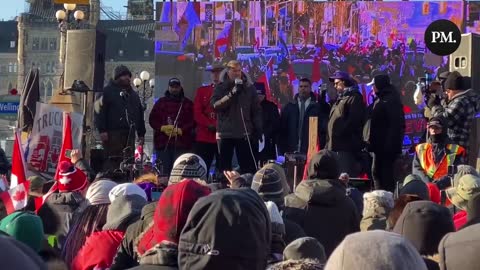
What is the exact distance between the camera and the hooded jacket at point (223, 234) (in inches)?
141

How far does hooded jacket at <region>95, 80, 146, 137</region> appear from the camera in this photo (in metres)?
13.2

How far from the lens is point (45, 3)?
109438mm

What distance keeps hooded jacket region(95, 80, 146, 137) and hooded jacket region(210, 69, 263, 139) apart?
4.81 ft

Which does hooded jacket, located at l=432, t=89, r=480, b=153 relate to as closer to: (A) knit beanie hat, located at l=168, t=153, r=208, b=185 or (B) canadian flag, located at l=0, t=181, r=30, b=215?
(B) canadian flag, located at l=0, t=181, r=30, b=215

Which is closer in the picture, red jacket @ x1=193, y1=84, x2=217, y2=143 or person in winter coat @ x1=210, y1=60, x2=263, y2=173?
person in winter coat @ x1=210, y1=60, x2=263, y2=173

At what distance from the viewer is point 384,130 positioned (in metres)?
11.7

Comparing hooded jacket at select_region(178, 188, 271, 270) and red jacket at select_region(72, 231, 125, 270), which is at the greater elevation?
hooded jacket at select_region(178, 188, 271, 270)

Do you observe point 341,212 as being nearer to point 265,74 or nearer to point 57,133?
point 57,133

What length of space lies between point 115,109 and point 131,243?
805 centimetres

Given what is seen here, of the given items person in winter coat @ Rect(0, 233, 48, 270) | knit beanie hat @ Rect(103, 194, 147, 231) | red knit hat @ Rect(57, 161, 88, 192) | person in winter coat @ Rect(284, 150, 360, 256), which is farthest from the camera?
red knit hat @ Rect(57, 161, 88, 192)

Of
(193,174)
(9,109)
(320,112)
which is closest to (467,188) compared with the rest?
(193,174)

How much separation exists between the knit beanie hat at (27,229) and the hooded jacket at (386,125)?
22.9ft

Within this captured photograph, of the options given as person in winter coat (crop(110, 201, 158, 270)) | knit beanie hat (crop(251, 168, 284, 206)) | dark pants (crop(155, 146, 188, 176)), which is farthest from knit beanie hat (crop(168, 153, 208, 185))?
dark pants (crop(155, 146, 188, 176))

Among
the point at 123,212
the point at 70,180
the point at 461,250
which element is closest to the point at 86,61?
the point at 70,180
